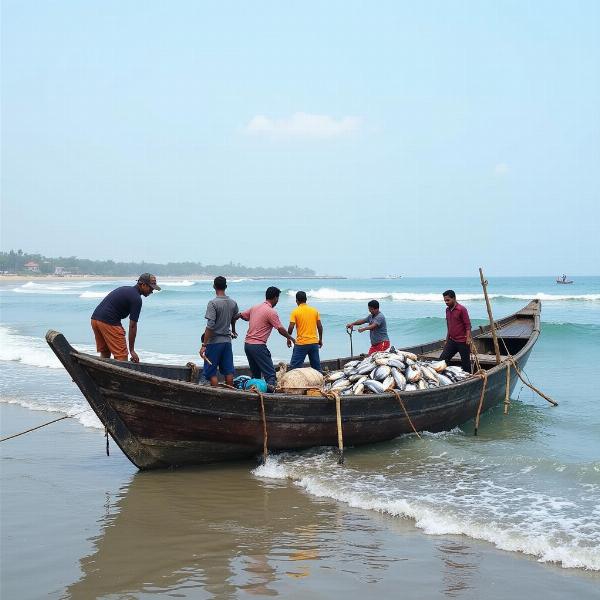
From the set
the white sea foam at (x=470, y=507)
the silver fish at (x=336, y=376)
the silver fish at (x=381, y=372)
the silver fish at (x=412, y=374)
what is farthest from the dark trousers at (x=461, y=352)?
the white sea foam at (x=470, y=507)

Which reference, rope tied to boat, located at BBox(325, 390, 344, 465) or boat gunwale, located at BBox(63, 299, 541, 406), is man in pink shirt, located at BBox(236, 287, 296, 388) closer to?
boat gunwale, located at BBox(63, 299, 541, 406)

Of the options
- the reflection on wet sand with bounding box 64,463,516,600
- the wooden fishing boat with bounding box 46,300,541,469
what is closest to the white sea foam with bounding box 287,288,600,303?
the wooden fishing boat with bounding box 46,300,541,469

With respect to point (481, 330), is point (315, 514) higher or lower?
lower

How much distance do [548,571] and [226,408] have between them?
3.60 m

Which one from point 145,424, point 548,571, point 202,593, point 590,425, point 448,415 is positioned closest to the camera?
point 202,593

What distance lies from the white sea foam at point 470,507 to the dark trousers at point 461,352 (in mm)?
2801

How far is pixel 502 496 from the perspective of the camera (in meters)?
6.98

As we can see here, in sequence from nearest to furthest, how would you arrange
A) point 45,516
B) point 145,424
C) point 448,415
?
1. point 45,516
2. point 145,424
3. point 448,415

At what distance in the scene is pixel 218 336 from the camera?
8203 millimetres

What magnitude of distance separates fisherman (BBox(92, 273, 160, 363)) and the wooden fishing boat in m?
0.33

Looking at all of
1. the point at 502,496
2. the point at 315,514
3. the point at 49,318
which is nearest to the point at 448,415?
the point at 502,496

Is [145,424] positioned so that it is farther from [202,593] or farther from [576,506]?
[576,506]

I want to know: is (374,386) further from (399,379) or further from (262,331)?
(262,331)

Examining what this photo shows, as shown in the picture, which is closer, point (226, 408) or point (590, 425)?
point (226, 408)
